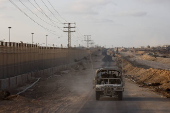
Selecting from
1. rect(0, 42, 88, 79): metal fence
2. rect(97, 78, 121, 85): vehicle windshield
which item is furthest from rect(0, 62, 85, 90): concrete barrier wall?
rect(97, 78, 121, 85): vehicle windshield

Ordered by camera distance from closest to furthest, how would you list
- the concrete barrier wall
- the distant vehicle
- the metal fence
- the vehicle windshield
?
the distant vehicle → the vehicle windshield → the concrete barrier wall → the metal fence

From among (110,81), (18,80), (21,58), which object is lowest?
(18,80)

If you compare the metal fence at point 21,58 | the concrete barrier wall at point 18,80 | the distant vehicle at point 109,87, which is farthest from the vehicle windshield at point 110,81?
the metal fence at point 21,58

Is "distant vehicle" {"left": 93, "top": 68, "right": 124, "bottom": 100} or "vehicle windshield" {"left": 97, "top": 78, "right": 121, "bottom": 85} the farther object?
"vehicle windshield" {"left": 97, "top": 78, "right": 121, "bottom": 85}

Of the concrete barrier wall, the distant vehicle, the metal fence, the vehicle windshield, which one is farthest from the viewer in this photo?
the metal fence

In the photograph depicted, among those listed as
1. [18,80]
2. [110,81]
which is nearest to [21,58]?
[18,80]

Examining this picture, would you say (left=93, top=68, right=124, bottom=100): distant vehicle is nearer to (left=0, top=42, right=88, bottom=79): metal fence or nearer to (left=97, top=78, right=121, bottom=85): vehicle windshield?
(left=97, top=78, right=121, bottom=85): vehicle windshield

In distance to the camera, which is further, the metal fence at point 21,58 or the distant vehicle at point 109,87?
the metal fence at point 21,58

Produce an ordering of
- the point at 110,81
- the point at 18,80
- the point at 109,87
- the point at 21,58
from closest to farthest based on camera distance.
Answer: the point at 109,87
the point at 110,81
the point at 18,80
the point at 21,58

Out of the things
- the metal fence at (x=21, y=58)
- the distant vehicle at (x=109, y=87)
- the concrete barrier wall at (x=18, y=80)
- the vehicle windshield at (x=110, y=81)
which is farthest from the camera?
the metal fence at (x=21, y=58)

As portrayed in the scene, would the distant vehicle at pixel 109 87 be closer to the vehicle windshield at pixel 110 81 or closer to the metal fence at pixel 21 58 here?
the vehicle windshield at pixel 110 81

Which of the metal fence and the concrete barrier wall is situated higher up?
the metal fence

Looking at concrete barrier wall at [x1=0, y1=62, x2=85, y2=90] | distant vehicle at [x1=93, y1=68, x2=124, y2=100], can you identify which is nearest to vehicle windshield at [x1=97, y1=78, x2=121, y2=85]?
distant vehicle at [x1=93, y1=68, x2=124, y2=100]

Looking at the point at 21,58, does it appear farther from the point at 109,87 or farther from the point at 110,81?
the point at 109,87
